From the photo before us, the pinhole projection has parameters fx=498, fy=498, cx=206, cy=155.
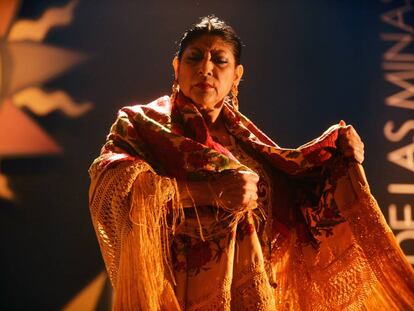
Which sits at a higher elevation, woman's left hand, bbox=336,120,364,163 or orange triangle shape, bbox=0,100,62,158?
woman's left hand, bbox=336,120,364,163

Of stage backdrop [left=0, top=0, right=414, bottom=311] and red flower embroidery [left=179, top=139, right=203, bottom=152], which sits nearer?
red flower embroidery [left=179, top=139, right=203, bottom=152]

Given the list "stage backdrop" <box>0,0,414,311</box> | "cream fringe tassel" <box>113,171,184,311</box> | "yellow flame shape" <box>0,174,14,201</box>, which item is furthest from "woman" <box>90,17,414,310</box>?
"yellow flame shape" <box>0,174,14,201</box>

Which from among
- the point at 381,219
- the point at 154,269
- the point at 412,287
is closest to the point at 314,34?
the point at 381,219

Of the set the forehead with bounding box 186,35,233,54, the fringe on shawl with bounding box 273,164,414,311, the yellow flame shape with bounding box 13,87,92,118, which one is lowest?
the fringe on shawl with bounding box 273,164,414,311

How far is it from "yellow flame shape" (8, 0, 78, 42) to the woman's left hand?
126cm

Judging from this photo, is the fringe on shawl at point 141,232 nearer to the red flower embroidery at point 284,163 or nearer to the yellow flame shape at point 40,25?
the red flower embroidery at point 284,163

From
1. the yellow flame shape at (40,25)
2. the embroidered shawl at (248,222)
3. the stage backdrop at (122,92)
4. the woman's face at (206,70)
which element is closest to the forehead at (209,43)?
the woman's face at (206,70)

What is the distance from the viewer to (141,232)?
0.85 m

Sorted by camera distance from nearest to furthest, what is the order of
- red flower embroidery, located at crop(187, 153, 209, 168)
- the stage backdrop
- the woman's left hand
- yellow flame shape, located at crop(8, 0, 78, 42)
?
red flower embroidery, located at crop(187, 153, 209, 168)
the woman's left hand
the stage backdrop
yellow flame shape, located at crop(8, 0, 78, 42)

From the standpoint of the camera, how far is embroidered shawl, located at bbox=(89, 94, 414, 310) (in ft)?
2.82

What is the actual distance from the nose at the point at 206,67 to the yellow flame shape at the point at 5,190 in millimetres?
1043

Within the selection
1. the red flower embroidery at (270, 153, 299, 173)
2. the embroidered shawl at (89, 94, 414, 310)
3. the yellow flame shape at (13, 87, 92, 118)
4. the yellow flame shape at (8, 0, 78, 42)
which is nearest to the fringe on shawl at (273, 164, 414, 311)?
the embroidered shawl at (89, 94, 414, 310)

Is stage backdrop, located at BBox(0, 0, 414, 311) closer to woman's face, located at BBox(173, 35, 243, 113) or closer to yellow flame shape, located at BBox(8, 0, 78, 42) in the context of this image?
yellow flame shape, located at BBox(8, 0, 78, 42)

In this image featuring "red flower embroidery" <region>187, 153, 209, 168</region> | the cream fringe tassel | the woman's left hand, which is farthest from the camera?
the woman's left hand
